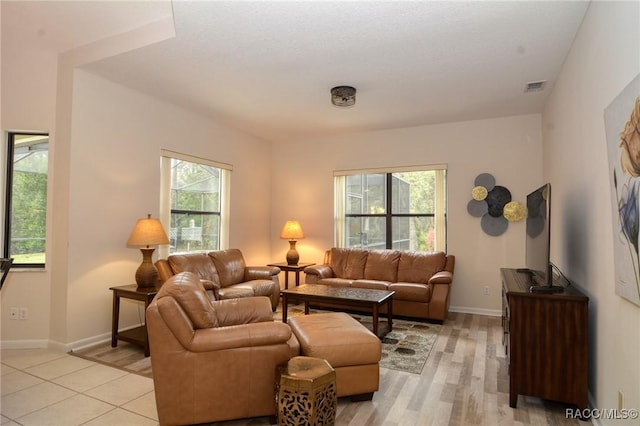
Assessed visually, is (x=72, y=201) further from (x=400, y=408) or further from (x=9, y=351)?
(x=400, y=408)

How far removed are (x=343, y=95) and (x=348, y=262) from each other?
8.50ft

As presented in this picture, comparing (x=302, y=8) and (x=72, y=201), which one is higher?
(x=302, y=8)

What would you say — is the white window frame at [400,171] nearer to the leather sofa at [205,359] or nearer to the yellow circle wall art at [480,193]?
the yellow circle wall art at [480,193]

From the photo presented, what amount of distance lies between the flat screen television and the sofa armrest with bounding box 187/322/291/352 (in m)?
1.74

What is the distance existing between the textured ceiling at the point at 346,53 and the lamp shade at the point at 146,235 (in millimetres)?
1522

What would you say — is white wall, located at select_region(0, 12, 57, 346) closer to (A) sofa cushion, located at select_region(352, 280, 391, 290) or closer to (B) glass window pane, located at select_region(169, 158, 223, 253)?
(B) glass window pane, located at select_region(169, 158, 223, 253)

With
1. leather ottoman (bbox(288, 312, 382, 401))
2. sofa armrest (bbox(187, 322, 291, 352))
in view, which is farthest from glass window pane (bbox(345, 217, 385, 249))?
sofa armrest (bbox(187, 322, 291, 352))

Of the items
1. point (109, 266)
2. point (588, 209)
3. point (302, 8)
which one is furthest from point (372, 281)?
point (302, 8)

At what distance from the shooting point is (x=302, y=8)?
8.20ft

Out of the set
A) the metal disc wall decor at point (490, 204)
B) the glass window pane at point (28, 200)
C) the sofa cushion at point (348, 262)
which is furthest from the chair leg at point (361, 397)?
the glass window pane at point (28, 200)

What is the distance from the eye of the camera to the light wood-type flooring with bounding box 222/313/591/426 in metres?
2.35

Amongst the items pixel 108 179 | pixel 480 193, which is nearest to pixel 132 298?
pixel 108 179

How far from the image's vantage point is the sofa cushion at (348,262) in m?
5.42

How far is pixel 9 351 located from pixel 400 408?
12.2 ft
